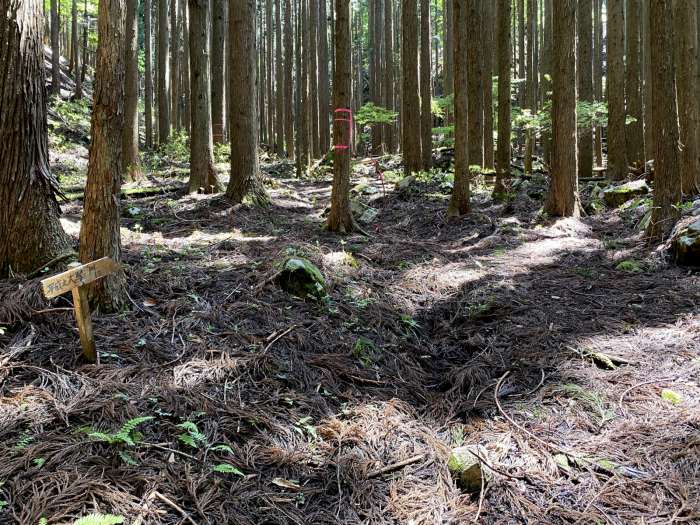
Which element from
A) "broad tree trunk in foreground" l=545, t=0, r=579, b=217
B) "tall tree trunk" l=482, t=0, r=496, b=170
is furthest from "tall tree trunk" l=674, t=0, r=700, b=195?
"tall tree trunk" l=482, t=0, r=496, b=170

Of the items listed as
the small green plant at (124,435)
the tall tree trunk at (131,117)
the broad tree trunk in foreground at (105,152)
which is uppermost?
the tall tree trunk at (131,117)

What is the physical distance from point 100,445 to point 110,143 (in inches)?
92.2

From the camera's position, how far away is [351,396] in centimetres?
403

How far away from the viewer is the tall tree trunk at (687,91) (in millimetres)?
10586

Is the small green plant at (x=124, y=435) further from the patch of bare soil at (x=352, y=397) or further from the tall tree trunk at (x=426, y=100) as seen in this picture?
the tall tree trunk at (x=426, y=100)

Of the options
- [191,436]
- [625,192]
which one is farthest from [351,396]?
[625,192]

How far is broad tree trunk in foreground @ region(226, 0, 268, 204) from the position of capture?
431 inches

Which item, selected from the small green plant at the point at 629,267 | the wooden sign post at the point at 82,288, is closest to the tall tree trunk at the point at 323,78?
the small green plant at the point at 629,267

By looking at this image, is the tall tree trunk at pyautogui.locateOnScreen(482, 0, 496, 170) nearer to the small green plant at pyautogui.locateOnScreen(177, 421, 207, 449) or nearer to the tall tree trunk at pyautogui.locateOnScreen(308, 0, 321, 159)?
the tall tree trunk at pyautogui.locateOnScreen(308, 0, 321, 159)

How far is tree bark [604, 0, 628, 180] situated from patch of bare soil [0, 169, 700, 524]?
8674 mm

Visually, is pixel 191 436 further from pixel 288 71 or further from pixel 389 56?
pixel 389 56

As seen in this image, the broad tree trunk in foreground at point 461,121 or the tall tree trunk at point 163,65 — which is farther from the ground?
the tall tree trunk at point 163,65

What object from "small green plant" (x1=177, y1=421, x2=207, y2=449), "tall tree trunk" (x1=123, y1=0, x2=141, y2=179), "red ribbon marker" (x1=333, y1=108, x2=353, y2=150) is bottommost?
"small green plant" (x1=177, y1=421, x2=207, y2=449)

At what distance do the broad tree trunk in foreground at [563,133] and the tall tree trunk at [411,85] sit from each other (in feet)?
16.6
